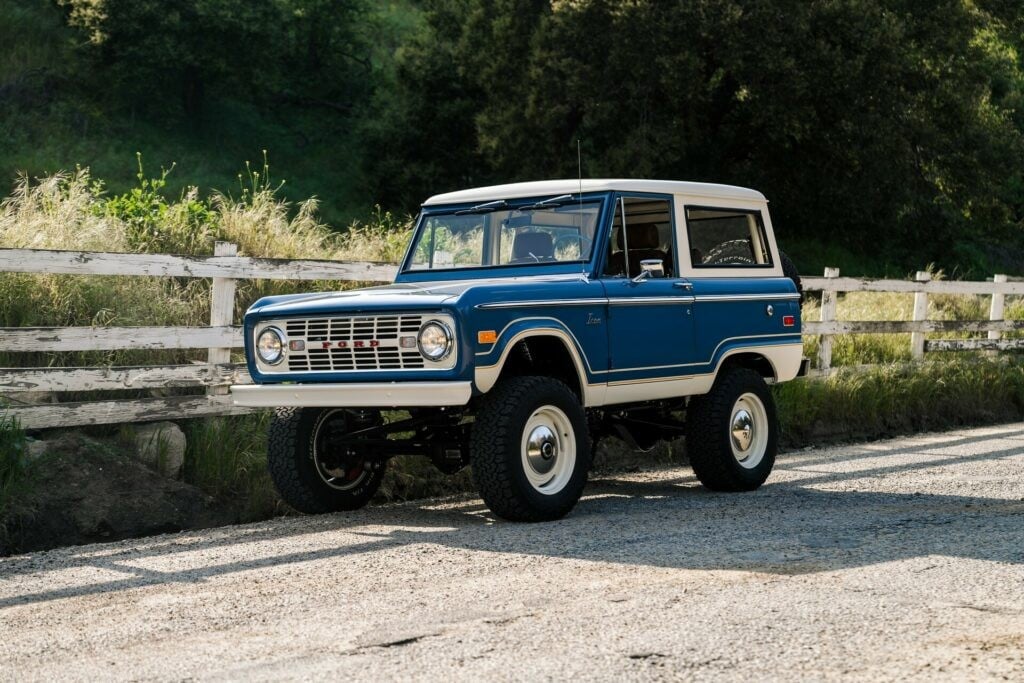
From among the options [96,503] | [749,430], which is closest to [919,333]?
[749,430]

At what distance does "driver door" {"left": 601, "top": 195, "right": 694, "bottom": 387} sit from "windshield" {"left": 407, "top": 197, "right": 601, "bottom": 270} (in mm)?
228

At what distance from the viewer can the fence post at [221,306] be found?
→ 9891mm

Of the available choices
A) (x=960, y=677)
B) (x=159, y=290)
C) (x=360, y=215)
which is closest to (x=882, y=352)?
(x=159, y=290)

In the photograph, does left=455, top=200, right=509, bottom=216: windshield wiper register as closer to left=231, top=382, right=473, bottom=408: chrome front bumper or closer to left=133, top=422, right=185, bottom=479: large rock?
left=231, top=382, right=473, bottom=408: chrome front bumper

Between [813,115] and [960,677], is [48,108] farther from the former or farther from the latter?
[960,677]

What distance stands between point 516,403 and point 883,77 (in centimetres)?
2796

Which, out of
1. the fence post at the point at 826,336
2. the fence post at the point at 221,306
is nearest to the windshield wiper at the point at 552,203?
the fence post at the point at 221,306

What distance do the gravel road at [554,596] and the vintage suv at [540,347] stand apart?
42 centimetres

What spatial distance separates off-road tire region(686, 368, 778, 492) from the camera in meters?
9.38

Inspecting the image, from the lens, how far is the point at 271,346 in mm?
8438

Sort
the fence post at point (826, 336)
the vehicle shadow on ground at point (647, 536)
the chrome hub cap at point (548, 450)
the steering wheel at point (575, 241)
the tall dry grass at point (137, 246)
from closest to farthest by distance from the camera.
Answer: the vehicle shadow on ground at point (647, 536) → the chrome hub cap at point (548, 450) → the steering wheel at point (575, 241) → the tall dry grass at point (137, 246) → the fence post at point (826, 336)

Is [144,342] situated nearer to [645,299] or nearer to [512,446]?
[512,446]

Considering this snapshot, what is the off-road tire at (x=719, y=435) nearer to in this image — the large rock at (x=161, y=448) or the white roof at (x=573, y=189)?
the white roof at (x=573, y=189)

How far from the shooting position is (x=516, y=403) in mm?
7820
